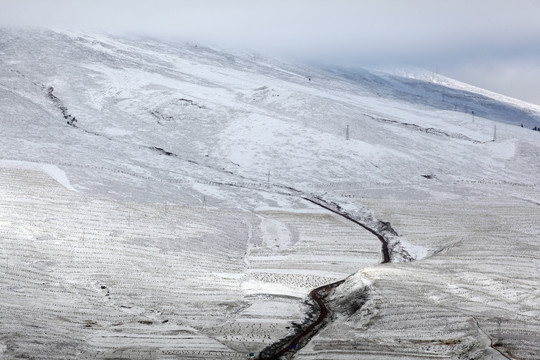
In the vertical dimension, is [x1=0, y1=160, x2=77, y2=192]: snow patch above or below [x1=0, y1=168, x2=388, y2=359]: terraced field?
above

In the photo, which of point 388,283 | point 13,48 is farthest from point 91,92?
point 388,283

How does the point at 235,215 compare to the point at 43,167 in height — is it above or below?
below

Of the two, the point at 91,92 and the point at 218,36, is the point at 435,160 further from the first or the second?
the point at 218,36

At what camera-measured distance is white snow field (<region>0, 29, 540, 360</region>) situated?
35719 mm

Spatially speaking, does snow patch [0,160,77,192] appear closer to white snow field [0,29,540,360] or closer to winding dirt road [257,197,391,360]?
white snow field [0,29,540,360]

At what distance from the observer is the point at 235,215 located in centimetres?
6950

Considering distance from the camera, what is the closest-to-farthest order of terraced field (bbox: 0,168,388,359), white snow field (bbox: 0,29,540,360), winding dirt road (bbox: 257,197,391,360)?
winding dirt road (bbox: 257,197,391,360) < terraced field (bbox: 0,168,388,359) < white snow field (bbox: 0,29,540,360)

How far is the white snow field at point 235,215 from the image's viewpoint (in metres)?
35.7

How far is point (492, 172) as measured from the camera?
9475 centimetres

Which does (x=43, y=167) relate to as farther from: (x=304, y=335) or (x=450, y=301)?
(x=450, y=301)

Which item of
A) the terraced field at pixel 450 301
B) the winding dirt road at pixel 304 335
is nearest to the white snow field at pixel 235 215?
the terraced field at pixel 450 301

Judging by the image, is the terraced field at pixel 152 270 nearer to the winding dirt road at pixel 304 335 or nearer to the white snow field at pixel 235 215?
the white snow field at pixel 235 215

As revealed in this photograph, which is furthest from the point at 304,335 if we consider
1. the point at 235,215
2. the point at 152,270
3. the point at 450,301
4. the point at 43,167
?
the point at 43,167

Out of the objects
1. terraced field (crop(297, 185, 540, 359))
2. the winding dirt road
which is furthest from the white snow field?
the winding dirt road
